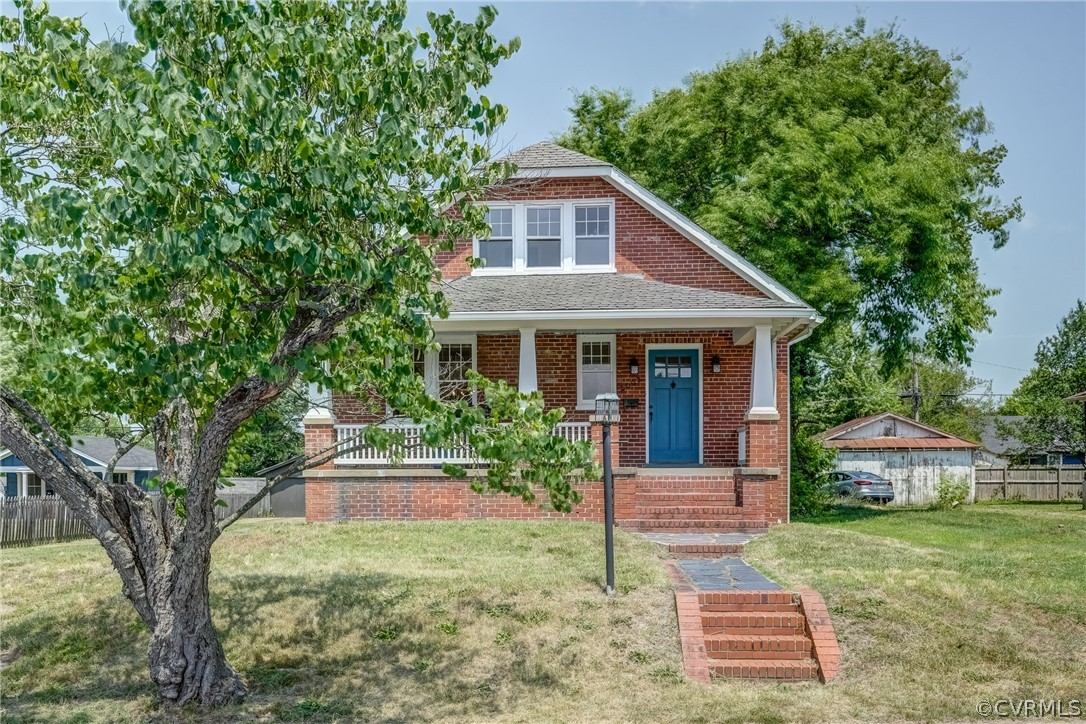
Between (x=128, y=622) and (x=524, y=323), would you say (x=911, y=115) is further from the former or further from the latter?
(x=128, y=622)

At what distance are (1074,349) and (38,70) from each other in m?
42.6

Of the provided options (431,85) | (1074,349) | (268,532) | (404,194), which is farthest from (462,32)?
(1074,349)

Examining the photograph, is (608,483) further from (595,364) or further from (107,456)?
(107,456)

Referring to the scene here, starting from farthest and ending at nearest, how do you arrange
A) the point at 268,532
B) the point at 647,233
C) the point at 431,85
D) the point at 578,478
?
1. the point at 647,233
2. the point at 268,532
3. the point at 578,478
4. the point at 431,85

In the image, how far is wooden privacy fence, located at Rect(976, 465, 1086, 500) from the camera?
31.9m

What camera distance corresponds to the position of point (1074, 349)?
1598 inches

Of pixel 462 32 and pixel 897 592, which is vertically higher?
pixel 462 32

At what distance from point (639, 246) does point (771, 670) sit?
9.97 metres

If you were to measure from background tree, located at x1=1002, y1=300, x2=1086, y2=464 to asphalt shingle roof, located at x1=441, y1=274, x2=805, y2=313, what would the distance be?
1927 cm

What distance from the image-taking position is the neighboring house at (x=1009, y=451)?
111ft

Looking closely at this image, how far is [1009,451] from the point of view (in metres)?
36.5

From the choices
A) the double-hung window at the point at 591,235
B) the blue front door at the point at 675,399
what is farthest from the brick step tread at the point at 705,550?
the double-hung window at the point at 591,235

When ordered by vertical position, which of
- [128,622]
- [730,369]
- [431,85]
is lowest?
[128,622]

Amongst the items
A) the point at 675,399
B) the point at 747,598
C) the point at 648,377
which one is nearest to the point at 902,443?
the point at 675,399
